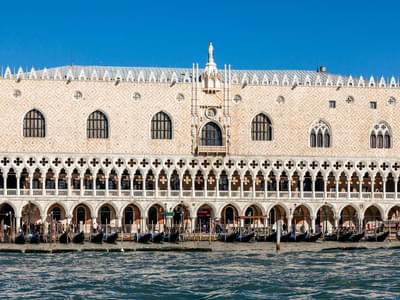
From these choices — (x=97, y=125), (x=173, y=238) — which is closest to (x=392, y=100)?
(x=97, y=125)

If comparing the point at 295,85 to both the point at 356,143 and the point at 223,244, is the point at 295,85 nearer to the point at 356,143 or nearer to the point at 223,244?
the point at 356,143

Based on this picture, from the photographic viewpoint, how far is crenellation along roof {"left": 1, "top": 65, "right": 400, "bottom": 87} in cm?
5928

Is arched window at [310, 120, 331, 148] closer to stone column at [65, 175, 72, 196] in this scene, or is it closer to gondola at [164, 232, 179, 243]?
gondola at [164, 232, 179, 243]

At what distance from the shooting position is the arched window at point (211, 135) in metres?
60.0

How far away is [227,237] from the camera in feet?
177

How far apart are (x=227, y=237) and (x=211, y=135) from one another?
7855 millimetres

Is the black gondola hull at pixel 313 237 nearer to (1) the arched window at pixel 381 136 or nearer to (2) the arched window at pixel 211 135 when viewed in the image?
(2) the arched window at pixel 211 135

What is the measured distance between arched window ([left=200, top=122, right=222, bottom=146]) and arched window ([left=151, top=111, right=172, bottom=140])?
5.87 ft

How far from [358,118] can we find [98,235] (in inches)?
649

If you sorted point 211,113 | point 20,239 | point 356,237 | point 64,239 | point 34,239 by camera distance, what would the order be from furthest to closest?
point 211,113, point 356,237, point 64,239, point 34,239, point 20,239

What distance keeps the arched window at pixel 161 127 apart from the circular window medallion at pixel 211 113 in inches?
78.4

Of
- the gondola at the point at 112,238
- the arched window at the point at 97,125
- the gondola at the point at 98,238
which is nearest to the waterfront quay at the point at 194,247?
the gondola at the point at 112,238

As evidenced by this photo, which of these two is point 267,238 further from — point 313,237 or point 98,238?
point 98,238

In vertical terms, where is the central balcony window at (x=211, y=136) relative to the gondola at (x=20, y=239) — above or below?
above
